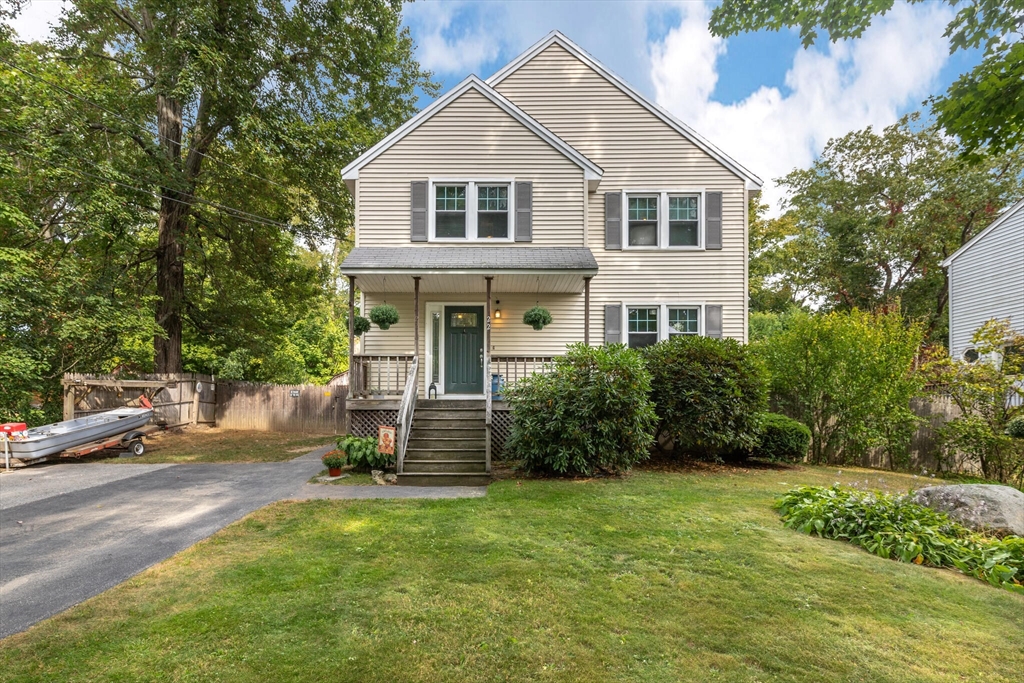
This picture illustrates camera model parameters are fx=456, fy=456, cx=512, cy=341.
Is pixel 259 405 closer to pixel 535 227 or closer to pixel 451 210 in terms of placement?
pixel 451 210

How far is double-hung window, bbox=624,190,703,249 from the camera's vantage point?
11439mm

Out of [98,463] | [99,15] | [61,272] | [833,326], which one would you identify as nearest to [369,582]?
[98,463]

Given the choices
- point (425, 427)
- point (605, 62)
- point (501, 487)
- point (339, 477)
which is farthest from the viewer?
point (605, 62)

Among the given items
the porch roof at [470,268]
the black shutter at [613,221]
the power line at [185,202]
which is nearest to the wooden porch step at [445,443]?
the porch roof at [470,268]

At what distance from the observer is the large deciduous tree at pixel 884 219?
18672mm

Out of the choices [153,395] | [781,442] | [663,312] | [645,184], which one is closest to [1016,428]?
[781,442]

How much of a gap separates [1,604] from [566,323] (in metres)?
9.58

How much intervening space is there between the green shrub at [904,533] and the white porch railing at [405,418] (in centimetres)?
574

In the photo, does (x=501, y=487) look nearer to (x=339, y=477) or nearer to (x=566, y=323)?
(x=339, y=477)

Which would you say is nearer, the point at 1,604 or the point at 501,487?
the point at 1,604

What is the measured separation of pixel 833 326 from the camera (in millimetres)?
10023

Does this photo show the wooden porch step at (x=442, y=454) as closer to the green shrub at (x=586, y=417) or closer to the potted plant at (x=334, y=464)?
the green shrub at (x=586, y=417)

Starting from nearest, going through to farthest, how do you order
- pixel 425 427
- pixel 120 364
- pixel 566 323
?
1. pixel 425 427
2. pixel 566 323
3. pixel 120 364

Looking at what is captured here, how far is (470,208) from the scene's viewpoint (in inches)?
420
